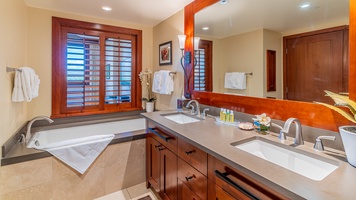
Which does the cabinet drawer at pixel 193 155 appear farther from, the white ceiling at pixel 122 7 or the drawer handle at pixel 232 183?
the white ceiling at pixel 122 7

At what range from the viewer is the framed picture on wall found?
280 cm

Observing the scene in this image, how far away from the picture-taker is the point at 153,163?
6.50 ft

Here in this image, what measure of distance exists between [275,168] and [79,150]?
180 centimetres

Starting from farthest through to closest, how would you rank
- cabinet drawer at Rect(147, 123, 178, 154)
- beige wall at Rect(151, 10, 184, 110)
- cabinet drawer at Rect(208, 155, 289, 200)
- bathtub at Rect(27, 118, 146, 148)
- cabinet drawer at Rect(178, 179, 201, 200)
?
beige wall at Rect(151, 10, 184, 110), bathtub at Rect(27, 118, 146, 148), cabinet drawer at Rect(147, 123, 178, 154), cabinet drawer at Rect(178, 179, 201, 200), cabinet drawer at Rect(208, 155, 289, 200)

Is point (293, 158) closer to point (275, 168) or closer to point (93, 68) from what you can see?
point (275, 168)

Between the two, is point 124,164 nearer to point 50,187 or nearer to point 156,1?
point 50,187

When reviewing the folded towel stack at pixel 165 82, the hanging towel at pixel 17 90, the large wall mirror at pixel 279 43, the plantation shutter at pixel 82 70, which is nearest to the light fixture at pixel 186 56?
the large wall mirror at pixel 279 43

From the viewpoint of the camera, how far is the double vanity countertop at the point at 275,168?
0.69 metres

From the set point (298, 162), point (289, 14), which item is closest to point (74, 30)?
point (289, 14)

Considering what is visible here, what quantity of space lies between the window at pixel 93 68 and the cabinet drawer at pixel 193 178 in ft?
6.61

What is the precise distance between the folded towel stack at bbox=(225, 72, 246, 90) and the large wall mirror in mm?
31

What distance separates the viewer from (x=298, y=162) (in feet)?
3.50

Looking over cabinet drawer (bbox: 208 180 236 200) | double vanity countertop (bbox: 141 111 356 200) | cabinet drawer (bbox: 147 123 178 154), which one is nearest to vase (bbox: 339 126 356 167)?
double vanity countertop (bbox: 141 111 356 200)

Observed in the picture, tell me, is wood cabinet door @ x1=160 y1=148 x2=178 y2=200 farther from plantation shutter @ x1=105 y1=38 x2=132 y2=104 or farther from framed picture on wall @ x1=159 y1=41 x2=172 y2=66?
plantation shutter @ x1=105 y1=38 x2=132 y2=104
